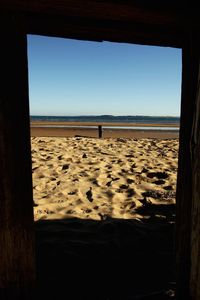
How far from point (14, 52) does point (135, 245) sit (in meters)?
2.59

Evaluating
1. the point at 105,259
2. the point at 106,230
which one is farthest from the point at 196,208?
the point at 106,230

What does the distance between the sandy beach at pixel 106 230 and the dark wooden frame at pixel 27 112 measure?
0.70 meters

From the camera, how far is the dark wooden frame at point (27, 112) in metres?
1.75

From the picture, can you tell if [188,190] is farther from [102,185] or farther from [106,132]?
[106,132]

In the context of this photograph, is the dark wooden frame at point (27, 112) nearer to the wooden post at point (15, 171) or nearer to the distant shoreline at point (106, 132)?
the wooden post at point (15, 171)

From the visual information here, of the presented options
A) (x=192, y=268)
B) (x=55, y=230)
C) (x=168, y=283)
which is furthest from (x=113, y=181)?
(x=192, y=268)

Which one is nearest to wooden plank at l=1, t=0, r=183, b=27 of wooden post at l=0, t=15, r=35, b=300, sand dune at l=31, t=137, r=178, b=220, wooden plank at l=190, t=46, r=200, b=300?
wooden post at l=0, t=15, r=35, b=300

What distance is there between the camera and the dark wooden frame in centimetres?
175

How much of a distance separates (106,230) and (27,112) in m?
2.26

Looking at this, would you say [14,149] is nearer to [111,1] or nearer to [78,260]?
[111,1]

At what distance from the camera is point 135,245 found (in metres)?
3.42

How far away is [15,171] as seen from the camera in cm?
199

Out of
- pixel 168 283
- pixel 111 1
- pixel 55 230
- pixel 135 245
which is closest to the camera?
pixel 111 1

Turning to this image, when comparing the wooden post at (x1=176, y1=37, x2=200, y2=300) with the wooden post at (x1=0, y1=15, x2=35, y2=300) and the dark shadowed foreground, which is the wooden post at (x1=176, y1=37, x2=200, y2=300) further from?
the wooden post at (x1=0, y1=15, x2=35, y2=300)
